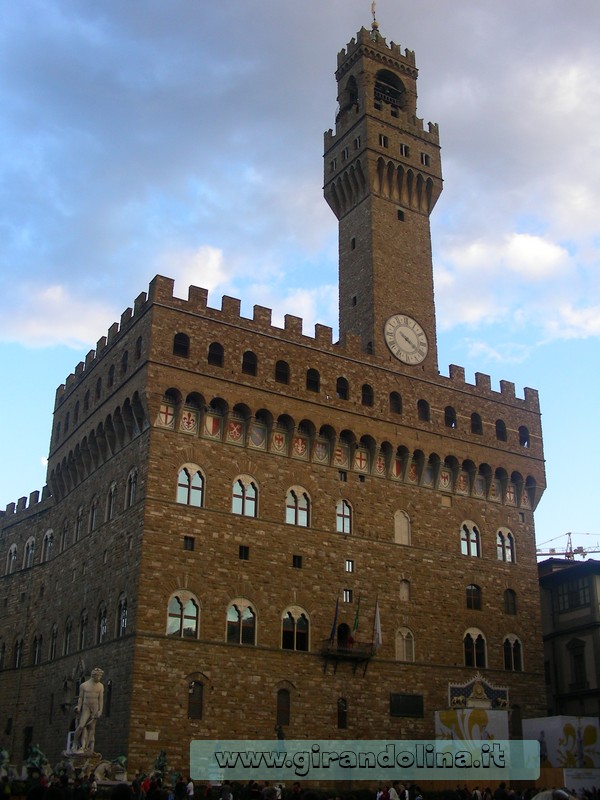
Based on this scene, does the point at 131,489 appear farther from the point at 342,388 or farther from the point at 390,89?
the point at 390,89

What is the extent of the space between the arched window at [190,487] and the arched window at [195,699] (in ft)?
23.1

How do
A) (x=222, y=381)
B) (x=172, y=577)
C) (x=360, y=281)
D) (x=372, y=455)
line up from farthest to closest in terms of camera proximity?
(x=360, y=281) < (x=372, y=455) < (x=222, y=381) < (x=172, y=577)

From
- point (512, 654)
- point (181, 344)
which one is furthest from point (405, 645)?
point (181, 344)

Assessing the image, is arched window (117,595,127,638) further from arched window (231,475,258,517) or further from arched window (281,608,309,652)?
arched window (281,608,309,652)

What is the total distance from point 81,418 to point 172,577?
12.7 m

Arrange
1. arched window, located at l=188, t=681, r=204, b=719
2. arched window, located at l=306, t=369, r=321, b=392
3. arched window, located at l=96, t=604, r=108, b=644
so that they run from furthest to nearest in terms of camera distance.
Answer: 1. arched window, located at l=306, t=369, r=321, b=392
2. arched window, located at l=96, t=604, r=108, b=644
3. arched window, located at l=188, t=681, r=204, b=719

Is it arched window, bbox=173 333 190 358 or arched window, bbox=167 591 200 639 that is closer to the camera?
arched window, bbox=167 591 200 639

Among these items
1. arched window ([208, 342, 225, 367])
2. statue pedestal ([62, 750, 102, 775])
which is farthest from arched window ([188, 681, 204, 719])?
arched window ([208, 342, 225, 367])

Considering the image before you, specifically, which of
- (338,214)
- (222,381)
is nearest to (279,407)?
(222,381)

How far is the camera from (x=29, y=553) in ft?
Result: 168

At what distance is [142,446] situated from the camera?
37281 mm

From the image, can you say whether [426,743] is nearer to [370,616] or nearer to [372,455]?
[370,616]

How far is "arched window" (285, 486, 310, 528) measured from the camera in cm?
3919

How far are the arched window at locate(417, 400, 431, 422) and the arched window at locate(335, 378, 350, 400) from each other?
4422 millimetres
